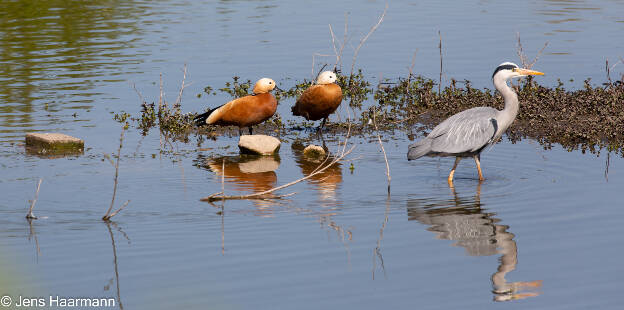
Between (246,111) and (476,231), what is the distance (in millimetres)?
5544

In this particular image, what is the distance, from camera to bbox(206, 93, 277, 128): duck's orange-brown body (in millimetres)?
13875

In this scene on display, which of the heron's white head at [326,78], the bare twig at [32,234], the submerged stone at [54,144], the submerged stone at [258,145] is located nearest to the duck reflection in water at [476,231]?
the submerged stone at [258,145]

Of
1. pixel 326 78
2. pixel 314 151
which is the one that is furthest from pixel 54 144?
pixel 326 78

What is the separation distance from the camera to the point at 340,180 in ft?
38.0

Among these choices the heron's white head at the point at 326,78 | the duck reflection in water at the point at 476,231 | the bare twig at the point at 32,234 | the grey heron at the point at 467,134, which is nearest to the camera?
the duck reflection in water at the point at 476,231

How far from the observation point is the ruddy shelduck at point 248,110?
45.5ft

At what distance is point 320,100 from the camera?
1430cm

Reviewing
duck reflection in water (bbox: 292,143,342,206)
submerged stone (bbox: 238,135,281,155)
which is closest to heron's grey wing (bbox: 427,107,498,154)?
duck reflection in water (bbox: 292,143,342,206)

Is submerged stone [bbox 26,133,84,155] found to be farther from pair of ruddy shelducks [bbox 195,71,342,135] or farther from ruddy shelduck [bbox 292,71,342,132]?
ruddy shelduck [bbox 292,71,342,132]

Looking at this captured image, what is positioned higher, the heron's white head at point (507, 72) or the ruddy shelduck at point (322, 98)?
the heron's white head at point (507, 72)

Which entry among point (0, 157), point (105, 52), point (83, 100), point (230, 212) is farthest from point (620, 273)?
point (105, 52)

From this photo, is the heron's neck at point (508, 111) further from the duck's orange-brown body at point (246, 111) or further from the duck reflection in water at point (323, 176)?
the duck's orange-brown body at point (246, 111)

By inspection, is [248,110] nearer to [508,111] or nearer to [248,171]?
[248,171]

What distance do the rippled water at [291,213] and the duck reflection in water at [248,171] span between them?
0.06 metres
